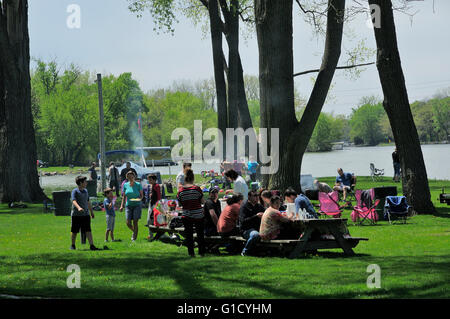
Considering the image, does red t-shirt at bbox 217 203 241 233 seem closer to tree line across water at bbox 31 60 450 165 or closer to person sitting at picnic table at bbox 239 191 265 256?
person sitting at picnic table at bbox 239 191 265 256

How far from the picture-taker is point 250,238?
12.8 meters

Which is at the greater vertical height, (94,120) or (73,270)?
(94,120)

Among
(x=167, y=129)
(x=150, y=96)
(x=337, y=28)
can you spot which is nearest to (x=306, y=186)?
(x=337, y=28)

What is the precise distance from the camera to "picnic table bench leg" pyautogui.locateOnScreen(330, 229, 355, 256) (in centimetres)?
1248

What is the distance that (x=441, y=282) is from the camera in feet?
30.5

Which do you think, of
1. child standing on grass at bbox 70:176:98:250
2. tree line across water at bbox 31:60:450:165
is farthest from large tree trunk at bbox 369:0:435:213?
tree line across water at bbox 31:60:450:165

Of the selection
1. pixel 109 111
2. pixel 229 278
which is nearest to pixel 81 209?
pixel 229 278

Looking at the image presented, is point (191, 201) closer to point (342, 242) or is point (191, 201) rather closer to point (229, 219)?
point (229, 219)

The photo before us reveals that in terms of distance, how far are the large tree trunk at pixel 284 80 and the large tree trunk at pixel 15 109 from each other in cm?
1343

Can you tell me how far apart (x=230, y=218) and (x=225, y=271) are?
2647 mm

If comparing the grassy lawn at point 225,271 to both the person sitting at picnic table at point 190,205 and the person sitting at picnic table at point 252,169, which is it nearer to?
the person sitting at picnic table at point 190,205

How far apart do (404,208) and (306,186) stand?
8.49 metres

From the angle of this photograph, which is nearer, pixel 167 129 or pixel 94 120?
pixel 94 120
